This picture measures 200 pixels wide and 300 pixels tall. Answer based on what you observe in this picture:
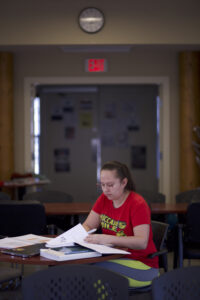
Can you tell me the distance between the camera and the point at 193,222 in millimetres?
4074

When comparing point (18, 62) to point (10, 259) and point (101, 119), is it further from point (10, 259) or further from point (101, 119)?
point (10, 259)

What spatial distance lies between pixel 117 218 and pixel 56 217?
2.30 meters

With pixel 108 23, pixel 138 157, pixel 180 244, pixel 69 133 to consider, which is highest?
pixel 108 23

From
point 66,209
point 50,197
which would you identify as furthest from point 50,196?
point 66,209

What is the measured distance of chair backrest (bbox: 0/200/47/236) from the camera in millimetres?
3980

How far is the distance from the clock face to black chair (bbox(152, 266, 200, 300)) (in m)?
5.26

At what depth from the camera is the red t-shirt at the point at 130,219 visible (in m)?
2.77

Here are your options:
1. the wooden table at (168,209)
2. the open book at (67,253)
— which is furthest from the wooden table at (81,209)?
the open book at (67,253)

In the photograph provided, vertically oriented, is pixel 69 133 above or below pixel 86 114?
below

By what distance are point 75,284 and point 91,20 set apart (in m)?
→ 5.35

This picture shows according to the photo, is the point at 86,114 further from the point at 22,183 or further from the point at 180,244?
the point at 180,244

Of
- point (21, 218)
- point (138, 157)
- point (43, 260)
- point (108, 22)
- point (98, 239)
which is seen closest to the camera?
point (43, 260)

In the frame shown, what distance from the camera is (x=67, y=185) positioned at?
344 inches

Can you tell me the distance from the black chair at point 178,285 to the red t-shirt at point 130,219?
94cm
